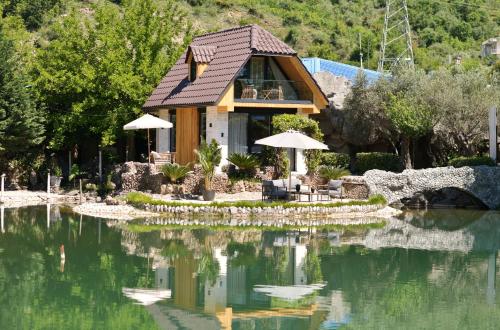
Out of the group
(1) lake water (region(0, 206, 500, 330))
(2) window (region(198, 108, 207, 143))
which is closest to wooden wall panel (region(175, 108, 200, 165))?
(2) window (region(198, 108, 207, 143))

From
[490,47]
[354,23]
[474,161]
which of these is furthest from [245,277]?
[354,23]

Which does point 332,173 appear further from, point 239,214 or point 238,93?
point 239,214

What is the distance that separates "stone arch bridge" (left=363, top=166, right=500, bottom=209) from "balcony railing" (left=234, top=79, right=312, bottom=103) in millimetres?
5073

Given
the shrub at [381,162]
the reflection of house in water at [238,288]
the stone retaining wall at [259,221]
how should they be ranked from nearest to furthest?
the reflection of house in water at [238,288]
the stone retaining wall at [259,221]
the shrub at [381,162]

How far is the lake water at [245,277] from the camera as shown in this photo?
1480 cm

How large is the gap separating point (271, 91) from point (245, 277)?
17596mm

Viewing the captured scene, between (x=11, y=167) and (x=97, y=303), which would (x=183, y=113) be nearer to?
(x=11, y=167)

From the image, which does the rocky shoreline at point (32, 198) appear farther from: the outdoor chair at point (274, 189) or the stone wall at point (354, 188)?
the stone wall at point (354, 188)

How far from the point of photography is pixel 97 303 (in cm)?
1570

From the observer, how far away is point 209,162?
3164cm

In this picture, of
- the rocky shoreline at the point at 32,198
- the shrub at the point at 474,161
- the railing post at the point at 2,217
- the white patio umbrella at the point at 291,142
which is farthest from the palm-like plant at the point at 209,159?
the shrub at the point at 474,161

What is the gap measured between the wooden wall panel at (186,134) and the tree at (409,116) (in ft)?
27.3

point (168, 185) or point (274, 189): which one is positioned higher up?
point (168, 185)

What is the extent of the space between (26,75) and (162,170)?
369 inches
